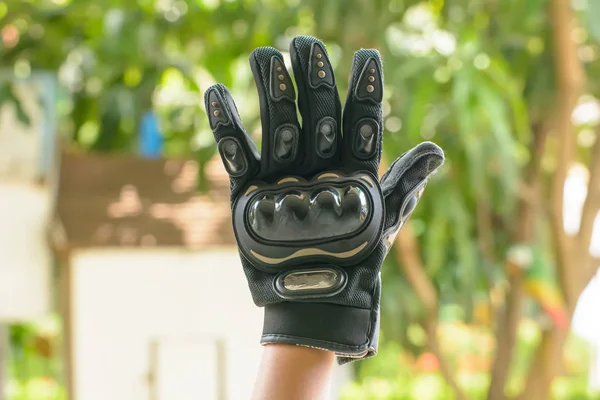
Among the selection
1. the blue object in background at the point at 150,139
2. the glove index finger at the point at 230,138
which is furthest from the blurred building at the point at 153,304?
the glove index finger at the point at 230,138

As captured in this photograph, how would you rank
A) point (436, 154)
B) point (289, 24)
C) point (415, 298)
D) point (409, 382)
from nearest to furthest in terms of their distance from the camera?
point (436, 154) → point (289, 24) → point (415, 298) → point (409, 382)

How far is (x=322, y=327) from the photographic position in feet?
2.76

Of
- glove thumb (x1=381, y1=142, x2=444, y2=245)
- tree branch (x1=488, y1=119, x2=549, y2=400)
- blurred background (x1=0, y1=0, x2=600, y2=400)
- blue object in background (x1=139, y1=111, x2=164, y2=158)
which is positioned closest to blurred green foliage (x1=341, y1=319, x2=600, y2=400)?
blurred background (x1=0, y1=0, x2=600, y2=400)

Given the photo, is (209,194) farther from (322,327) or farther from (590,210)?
(322,327)

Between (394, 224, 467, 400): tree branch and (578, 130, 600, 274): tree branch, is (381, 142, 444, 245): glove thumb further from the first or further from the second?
(578, 130, 600, 274): tree branch

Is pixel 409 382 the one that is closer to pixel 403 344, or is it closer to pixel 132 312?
pixel 403 344

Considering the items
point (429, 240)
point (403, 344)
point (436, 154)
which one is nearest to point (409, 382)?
point (403, 344)

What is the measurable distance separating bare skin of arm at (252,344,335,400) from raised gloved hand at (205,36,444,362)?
1 cm

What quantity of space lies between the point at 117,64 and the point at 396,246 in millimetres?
1192

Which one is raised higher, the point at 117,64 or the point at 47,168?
the point at 117,64

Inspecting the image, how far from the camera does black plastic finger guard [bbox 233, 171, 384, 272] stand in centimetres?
86

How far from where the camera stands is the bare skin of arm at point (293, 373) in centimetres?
81

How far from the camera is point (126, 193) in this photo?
3432mm

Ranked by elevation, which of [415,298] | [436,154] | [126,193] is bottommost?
[436,154]
